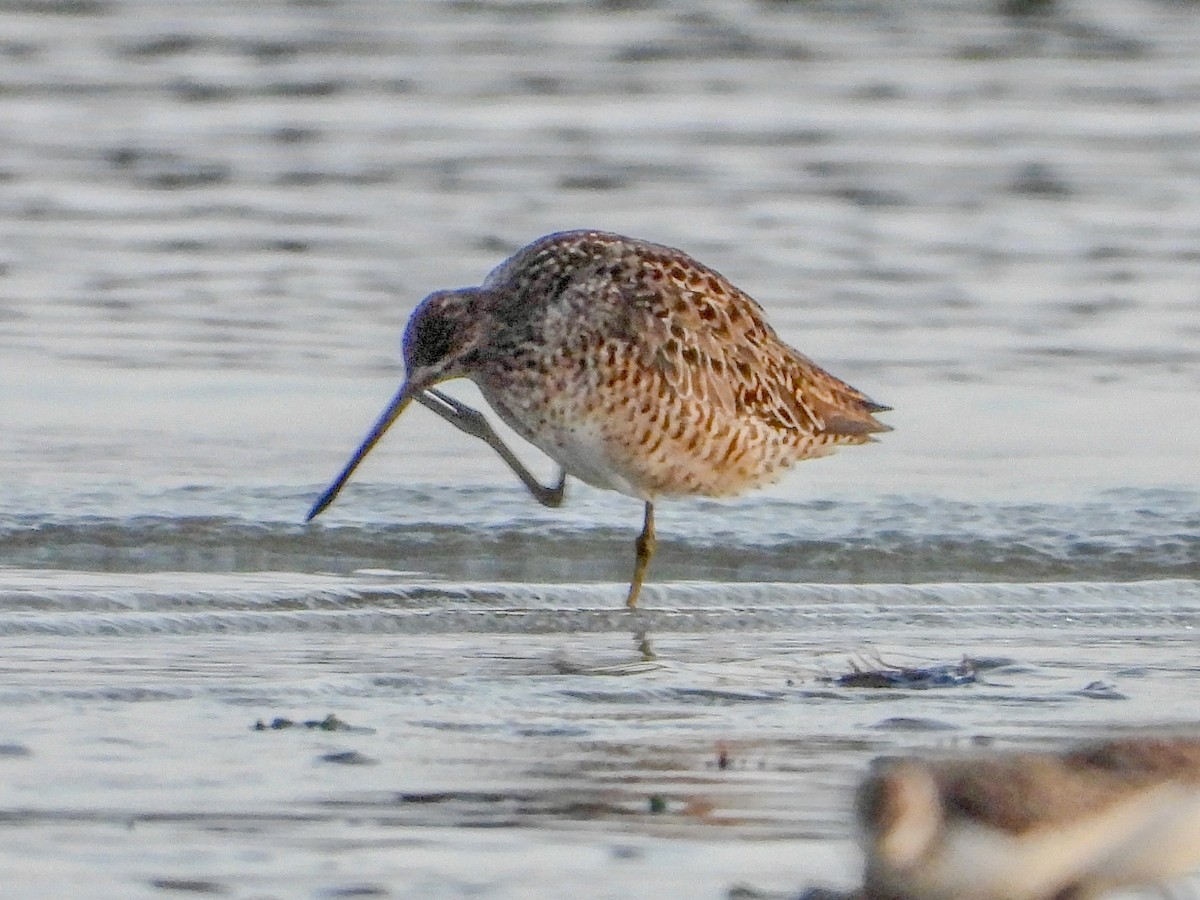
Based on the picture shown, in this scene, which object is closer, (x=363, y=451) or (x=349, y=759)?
(x=349, y=759)

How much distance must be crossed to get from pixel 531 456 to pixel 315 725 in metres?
3.80

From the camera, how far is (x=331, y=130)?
587 inches

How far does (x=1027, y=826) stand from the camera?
4.24 meters

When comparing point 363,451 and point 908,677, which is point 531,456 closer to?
point 363,451

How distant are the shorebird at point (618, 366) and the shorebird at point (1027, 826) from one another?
140 inches

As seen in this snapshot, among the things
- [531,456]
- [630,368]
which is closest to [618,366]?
[630,368]

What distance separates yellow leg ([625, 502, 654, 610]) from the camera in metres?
7.88

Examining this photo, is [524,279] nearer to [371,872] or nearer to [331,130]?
[371,872]

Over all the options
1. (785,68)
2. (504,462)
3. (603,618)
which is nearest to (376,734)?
(603,618)

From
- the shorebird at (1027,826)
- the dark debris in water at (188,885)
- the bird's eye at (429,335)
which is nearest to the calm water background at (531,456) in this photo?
the dark debris in water at (188,885)

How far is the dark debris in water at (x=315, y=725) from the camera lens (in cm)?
582

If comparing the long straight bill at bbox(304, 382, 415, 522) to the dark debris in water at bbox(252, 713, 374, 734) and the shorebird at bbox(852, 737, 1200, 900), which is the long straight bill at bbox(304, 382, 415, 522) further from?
the shorebird at bbox(852, 737, 1200, 900)

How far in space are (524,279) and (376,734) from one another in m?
2.63

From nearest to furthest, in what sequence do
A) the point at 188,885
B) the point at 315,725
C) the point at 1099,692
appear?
the point at 188,885, the point at 315,725, the point at 1099,692
